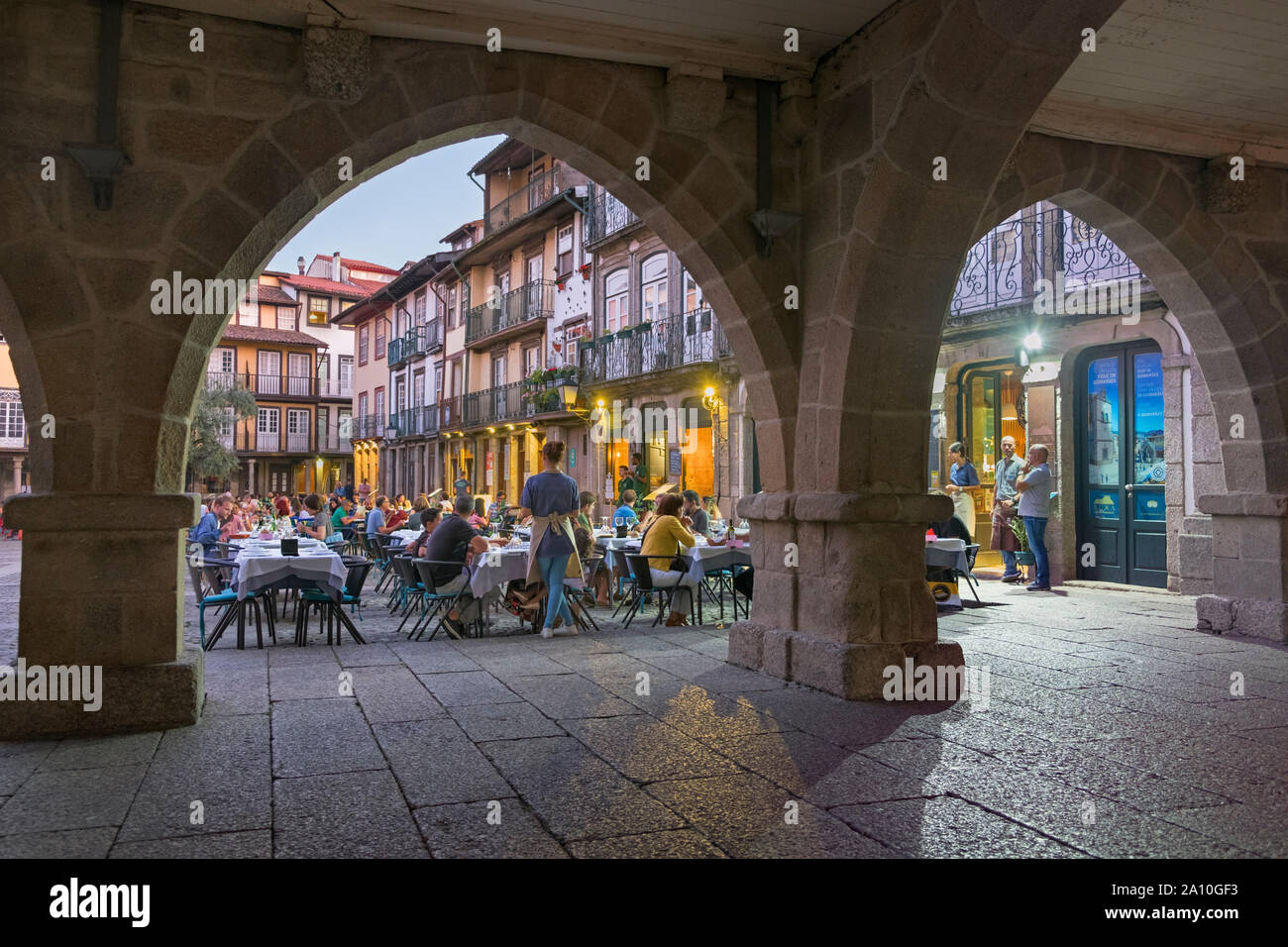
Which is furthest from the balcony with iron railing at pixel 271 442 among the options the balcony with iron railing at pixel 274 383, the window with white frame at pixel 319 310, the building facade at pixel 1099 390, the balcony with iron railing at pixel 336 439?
the building facade at pixel 1099 390

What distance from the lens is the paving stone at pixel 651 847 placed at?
256 cm

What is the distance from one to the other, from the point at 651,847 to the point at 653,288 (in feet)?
52.5

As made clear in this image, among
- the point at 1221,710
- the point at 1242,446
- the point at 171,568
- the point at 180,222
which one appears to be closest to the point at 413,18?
the point at 180,222

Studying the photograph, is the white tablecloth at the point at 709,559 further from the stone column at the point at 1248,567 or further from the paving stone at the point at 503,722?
the stone column at the point at 1248,567

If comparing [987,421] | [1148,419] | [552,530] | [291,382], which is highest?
[291,382]

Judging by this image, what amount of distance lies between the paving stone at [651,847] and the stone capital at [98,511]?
2.43m

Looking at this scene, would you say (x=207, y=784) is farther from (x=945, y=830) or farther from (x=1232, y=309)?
(x=1232, y=309)

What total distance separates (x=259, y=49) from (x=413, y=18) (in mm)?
698

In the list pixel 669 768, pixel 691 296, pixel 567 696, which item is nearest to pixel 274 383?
pixel 691 296

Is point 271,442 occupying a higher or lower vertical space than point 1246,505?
higher

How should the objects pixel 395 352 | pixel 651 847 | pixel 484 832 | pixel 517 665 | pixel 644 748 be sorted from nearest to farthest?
1. pixel 651 847
2. pixel 484 832
3. pixel 644 748
4. pixel 517 665
5. pixel 395 352

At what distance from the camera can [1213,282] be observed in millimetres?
6441

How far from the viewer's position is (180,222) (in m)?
4.14

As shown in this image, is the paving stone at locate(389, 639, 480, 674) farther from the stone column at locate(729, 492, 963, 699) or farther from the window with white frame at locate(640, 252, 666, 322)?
the window with white frame at locate(640, 252, 666, 322)
